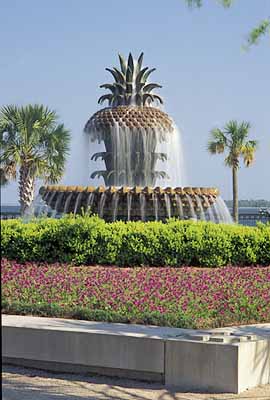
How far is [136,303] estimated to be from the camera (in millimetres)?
7996

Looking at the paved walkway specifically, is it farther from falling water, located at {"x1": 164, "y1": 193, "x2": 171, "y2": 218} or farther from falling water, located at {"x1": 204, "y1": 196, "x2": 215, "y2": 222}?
falling water, located at {"x1": 204, "y1": 196, "x2": 215, "y2": 222}

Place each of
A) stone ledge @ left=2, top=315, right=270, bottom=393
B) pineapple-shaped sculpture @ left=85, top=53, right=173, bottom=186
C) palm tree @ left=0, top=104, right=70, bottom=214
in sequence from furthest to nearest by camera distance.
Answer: palm tree @ left=0, top=104, right=70, bottom=214 < pineapple-shaped sculpture @ left=85, top=53, right=173, bottom=186 < stone ledge @ left=2, top=315, right=270, bottom=393

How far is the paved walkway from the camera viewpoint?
5.82m

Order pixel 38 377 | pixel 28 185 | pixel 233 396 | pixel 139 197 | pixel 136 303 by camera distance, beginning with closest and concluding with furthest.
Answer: pixel 233 396, pixel 38 377, pixel 136 303, pixel 139 197, pixel 28 185

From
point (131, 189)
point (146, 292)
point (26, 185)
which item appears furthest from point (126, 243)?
point (26, 185)

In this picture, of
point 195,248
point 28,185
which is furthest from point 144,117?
point 28,185

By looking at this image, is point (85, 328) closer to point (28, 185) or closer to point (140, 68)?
point (140, 68)

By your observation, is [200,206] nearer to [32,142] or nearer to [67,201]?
[67,201]

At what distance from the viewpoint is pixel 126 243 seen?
11625mm

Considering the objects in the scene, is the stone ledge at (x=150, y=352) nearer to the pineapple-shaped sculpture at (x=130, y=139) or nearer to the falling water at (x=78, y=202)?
the falling water at (x=78, y=202)

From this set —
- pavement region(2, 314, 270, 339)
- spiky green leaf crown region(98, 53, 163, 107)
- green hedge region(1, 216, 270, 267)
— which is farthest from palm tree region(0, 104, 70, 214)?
pavement region(2, 314, 270, 339)

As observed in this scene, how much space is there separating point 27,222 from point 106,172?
337 centimetres

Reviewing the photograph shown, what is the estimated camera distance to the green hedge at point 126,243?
11328 mm

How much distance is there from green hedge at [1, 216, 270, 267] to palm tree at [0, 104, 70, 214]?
11.7 m
